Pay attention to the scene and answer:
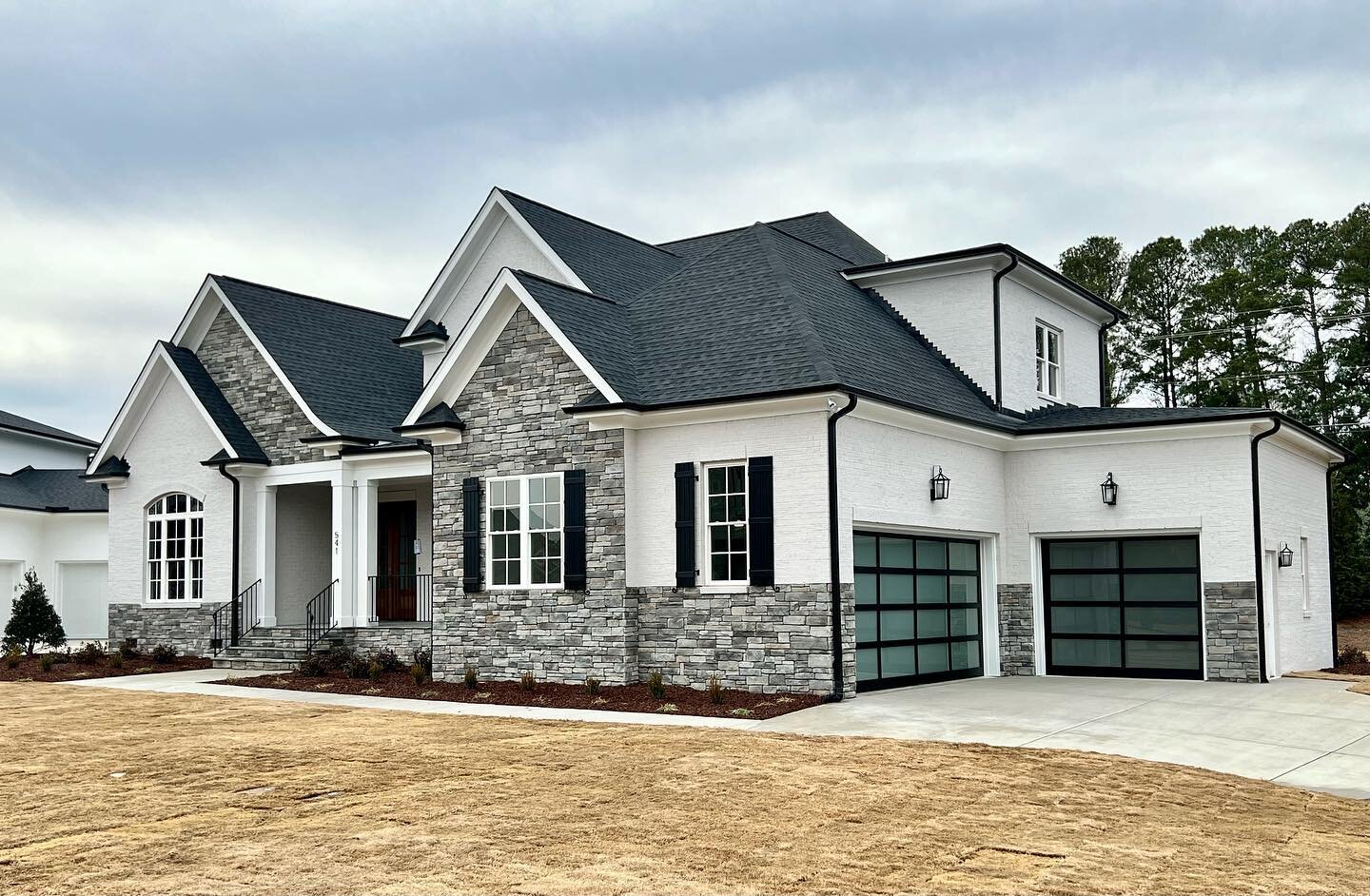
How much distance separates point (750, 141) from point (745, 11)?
471 centimetres

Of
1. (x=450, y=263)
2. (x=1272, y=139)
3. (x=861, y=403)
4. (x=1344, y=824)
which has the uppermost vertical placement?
(x=1272, y=139)

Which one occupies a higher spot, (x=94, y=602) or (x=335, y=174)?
(x=335, y=174)

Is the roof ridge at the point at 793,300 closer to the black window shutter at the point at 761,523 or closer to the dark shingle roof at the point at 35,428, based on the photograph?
the black window shutter at the point at 761,523

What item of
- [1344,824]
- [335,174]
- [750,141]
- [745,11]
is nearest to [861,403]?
[745,11]

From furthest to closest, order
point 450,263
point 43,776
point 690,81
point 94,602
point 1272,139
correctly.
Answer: point 94,602 < point 1272,139 < point 450,263 < point 690,81 < point 43,776

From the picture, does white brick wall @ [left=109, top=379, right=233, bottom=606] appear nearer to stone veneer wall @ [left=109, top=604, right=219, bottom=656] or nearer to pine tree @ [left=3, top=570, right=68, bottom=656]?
stone veneer wall @ [left=109, top=604, right=219, bottom=656]

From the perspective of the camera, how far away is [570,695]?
53.1 feet

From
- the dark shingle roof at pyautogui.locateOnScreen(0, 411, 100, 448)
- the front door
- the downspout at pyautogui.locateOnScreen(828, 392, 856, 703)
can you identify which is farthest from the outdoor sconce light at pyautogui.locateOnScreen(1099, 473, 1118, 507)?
the dark shingle roof at pyautogui.locateOnScreen(0, 411, 100, 448)

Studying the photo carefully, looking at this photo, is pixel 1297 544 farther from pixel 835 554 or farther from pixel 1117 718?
pixel 835 554

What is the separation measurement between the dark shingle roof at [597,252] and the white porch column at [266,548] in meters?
7.37

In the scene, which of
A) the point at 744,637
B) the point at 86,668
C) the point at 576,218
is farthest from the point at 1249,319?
the point at 86,668

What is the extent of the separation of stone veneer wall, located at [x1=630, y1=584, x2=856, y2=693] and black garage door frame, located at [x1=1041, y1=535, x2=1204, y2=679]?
5.65 meters

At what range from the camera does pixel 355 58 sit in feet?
58.6

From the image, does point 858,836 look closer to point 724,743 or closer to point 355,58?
point 724,743
